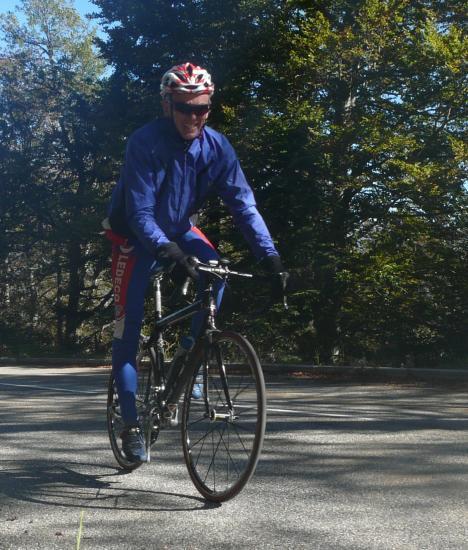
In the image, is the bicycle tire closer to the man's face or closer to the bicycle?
the bicycle

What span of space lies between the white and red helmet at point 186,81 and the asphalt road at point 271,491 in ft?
6.40

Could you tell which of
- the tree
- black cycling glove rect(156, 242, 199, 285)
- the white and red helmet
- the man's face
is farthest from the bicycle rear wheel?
the tree

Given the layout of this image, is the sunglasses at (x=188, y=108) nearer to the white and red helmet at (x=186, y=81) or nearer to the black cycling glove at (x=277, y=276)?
the white and red helmet at (x=186, y=81)

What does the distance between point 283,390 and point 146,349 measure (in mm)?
5979

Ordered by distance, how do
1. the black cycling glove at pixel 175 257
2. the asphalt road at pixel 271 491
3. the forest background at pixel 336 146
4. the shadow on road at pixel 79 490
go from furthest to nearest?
the forest background at pixel 336 146 → the shadow on road at pixel 79 490 → the black cycling glove at pixel 175 257 → the asphalt road at pixel 271 491

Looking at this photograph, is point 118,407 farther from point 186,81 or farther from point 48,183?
point 48,183

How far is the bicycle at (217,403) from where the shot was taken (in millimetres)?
3900

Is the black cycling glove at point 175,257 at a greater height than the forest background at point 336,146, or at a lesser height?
lesser

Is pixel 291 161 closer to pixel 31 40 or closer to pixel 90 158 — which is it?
pixel 90 158

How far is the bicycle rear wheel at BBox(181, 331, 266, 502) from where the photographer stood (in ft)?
12.8

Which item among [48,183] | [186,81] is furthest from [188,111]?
[48,183]

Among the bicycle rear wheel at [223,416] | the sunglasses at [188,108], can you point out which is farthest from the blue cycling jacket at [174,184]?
the bicycle rear wheel at [223,416]

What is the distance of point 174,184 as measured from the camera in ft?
14.1

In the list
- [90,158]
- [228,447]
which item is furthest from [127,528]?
[90,158]
